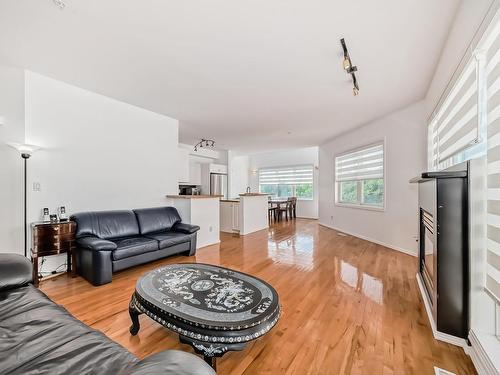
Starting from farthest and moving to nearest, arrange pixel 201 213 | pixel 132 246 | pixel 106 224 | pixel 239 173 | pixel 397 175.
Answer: pixel 239 173 < pixel 201 213 < pixel 397 175 < pixel 106 224 < pixel 132 246

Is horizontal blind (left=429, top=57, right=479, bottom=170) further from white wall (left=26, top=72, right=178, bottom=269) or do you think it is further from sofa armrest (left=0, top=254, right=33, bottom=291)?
white wall (left=26, top=72, right=178, bottom=269)

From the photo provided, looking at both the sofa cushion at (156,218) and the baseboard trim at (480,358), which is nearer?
the baseboard trim at (480,358)

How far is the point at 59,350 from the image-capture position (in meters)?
1.02

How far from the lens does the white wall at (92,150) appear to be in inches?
121

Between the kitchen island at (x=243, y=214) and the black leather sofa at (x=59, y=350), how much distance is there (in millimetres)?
4663

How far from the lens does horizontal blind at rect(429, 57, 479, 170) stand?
1.86 meters

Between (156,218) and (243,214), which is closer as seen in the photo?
(156,218)

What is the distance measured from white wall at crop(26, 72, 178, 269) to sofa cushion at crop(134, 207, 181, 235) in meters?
0.34

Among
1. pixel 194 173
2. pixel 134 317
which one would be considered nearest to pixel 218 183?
pixel 194 173

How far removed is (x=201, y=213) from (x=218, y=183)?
348 centimetres

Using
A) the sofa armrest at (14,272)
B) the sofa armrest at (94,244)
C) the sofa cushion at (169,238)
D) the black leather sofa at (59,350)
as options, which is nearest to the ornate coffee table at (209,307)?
the black leather sofa at (59,350)

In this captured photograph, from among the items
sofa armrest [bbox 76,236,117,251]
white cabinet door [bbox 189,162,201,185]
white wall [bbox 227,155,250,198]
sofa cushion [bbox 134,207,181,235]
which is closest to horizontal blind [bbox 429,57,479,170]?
sofa armrest [bbox 76,236,117,251]

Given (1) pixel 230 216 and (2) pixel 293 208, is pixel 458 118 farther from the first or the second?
(2) pixel 293 208

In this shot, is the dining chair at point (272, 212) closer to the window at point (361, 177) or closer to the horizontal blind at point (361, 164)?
the window at point (361, 177)
